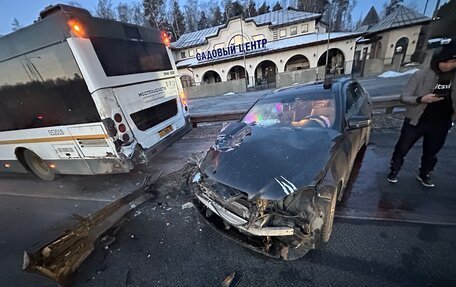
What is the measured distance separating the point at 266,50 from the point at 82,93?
79.7 ft

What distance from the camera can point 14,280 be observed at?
2535 mm

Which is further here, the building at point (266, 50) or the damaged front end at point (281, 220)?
the building at point (266, 50)

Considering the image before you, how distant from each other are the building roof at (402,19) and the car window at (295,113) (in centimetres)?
2773

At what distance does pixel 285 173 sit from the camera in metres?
2.12

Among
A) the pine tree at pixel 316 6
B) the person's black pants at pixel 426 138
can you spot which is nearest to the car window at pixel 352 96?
the person's black pants at pixel 426 138

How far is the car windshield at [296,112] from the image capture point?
2963 mm

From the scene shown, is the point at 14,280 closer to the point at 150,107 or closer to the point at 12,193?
the point at 150,107

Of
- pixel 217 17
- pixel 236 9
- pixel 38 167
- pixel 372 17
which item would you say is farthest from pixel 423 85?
pixel 217 17

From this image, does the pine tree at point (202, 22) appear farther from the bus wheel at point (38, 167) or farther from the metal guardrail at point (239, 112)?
the bus wheel at point (38, 167)

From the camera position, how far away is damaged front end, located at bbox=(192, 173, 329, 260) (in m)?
1.92

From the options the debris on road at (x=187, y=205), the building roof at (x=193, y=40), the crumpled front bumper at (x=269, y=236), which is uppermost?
the building roof at (x=193, y=40)

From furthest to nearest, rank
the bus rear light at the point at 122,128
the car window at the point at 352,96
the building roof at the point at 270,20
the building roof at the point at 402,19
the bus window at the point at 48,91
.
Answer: the building roof at the point at 270,20 → the building roof at the point at 402,19 → the bus rear light at the point at 122,128 → the bus window at the point at 48,91 → the car window at the point at 352,96

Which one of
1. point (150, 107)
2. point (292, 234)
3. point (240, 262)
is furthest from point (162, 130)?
point (292, 234)

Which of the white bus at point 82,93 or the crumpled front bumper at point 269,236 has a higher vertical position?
the white bus at point 82,93
